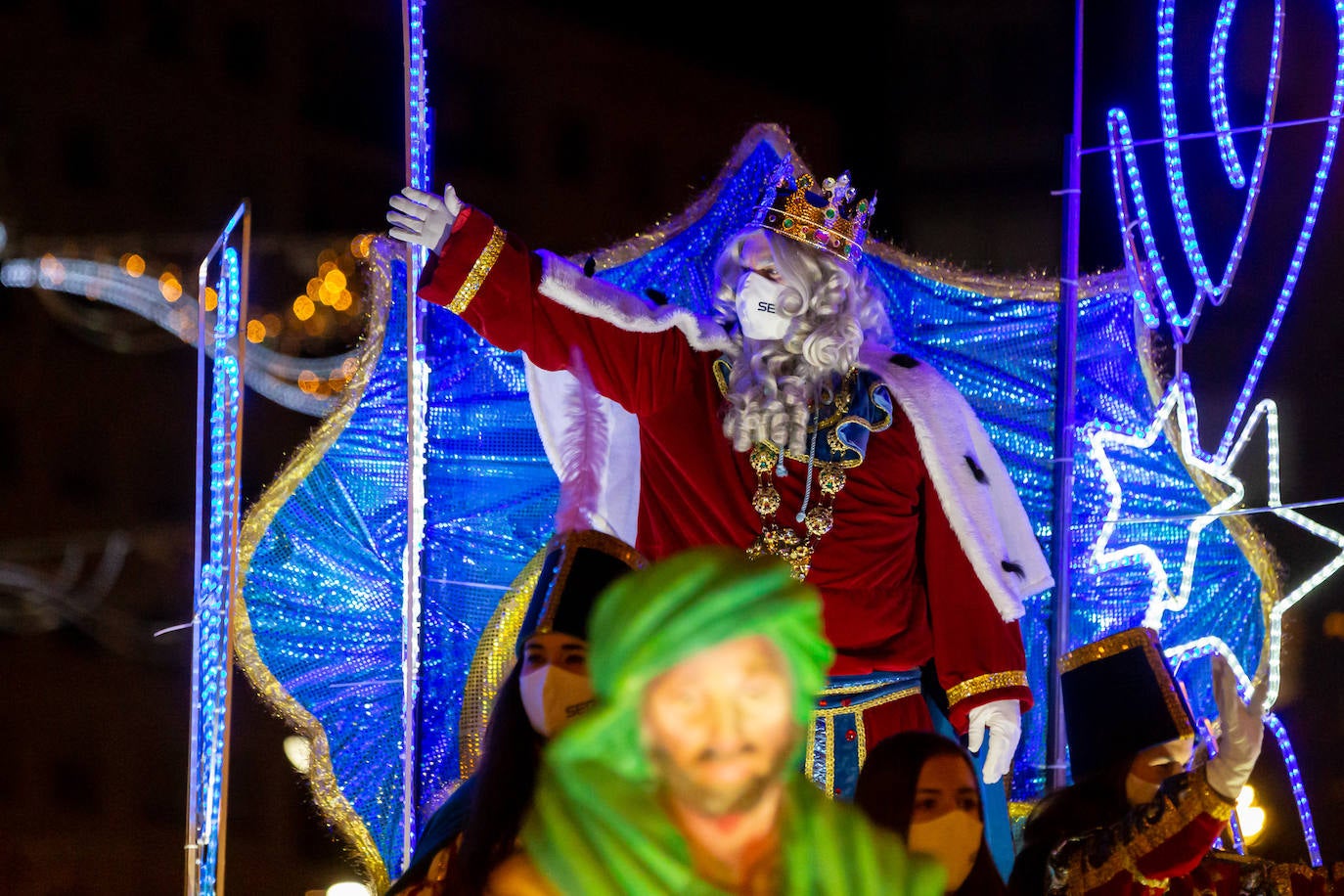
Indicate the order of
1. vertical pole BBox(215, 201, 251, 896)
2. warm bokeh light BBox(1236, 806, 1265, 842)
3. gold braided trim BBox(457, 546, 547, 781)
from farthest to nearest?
warm bokeh light BBox(1236, 806, 1265, 842) → gold braided trim BBox(457, 546, 547, 781) → vertical pole BBox(215, 201, 251, 896)

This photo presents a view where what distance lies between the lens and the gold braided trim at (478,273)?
9.73 ft

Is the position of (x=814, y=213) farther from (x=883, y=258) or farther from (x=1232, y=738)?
(x=1232, y=738)

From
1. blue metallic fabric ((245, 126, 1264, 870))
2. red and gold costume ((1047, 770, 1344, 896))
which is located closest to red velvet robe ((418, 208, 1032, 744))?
blue metallic fabric ((245, 126, 1264, 870))

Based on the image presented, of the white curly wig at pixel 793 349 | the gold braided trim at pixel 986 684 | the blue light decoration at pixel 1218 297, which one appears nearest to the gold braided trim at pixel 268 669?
the white curly wig at pixel 793 349

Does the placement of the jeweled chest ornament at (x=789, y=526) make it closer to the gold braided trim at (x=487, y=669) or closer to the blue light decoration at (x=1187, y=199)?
the gold braided trim at (x=487, y=669)

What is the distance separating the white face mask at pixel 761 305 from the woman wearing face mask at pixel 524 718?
662 millimetres

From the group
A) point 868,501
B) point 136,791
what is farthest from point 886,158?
point 136,791

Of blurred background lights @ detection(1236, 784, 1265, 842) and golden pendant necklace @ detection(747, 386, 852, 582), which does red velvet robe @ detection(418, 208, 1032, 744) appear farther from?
blurred background lights @ detection(1236, 784, 1265, 842)

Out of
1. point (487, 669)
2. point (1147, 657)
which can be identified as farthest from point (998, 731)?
point (487, 669)

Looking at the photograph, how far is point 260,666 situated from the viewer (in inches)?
134

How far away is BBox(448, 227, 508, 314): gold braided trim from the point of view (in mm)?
2965

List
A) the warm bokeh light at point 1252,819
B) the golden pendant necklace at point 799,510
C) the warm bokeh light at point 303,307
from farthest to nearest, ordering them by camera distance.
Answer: the warm bokeh light at point 303,307, the warm bokeh light at point 1252,819, the golden pendant necklace at point 799,510

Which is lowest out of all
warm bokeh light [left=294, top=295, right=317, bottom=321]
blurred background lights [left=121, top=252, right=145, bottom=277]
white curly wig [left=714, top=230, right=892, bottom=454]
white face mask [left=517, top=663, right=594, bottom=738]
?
white face mask [left=517, top=663, right=594, bottom=738]

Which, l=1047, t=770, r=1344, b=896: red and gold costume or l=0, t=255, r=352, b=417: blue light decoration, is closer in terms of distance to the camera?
l=1047, t=770, r=1344, b=896: red and gold costume
